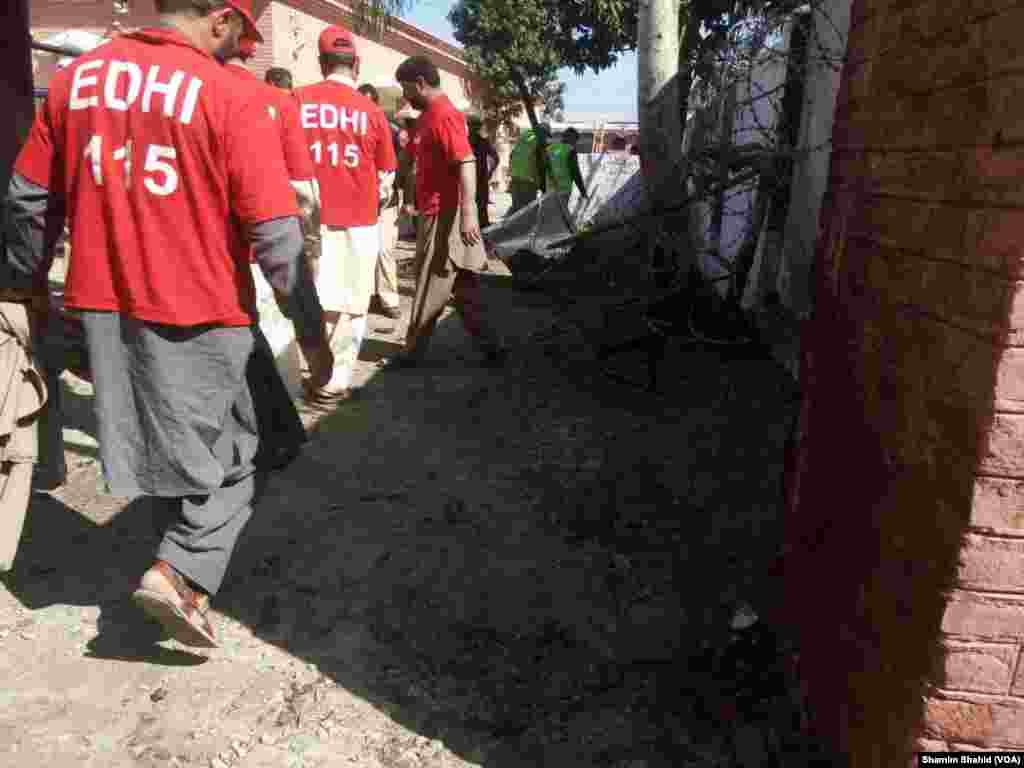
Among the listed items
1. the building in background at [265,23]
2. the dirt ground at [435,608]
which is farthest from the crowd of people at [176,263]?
the building in background at [265,23]

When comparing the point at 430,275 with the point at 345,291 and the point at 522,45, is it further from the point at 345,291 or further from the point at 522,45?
the point at 522,45

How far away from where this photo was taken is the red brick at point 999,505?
1341 mm

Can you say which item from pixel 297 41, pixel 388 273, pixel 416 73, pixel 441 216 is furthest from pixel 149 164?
pixel 297 41

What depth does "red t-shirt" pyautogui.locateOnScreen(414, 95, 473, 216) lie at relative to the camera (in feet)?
15.6

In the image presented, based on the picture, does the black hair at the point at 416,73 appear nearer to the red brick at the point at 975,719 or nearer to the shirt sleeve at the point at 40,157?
the shirt sleeve at the point at 40,157

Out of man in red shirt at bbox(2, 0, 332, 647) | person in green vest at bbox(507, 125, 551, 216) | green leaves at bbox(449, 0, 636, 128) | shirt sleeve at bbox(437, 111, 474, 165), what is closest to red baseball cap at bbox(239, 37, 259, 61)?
man in red shirt at bbox(2, 0, 332, 647)

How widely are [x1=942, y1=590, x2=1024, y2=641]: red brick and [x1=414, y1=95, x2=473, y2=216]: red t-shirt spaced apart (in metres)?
3.87

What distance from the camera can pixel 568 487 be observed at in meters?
3.69

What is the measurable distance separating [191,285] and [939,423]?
5.99ft

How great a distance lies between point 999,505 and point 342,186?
382 cm

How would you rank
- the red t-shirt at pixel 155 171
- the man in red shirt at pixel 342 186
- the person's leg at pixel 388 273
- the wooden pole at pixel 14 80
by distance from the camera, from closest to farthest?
the red t-shirt at pixel 155 171 < the wooden pole at pixel 14 80 < the man in red shirt at pixel 342 186 < the person's leg at pixel 388 273

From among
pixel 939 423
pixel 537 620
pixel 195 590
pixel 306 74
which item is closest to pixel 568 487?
pixel 537 620

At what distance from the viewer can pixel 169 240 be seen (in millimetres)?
2189

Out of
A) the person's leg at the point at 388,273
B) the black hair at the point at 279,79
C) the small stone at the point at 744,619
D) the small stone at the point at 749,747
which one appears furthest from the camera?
the person's leg at the point at 388,273
